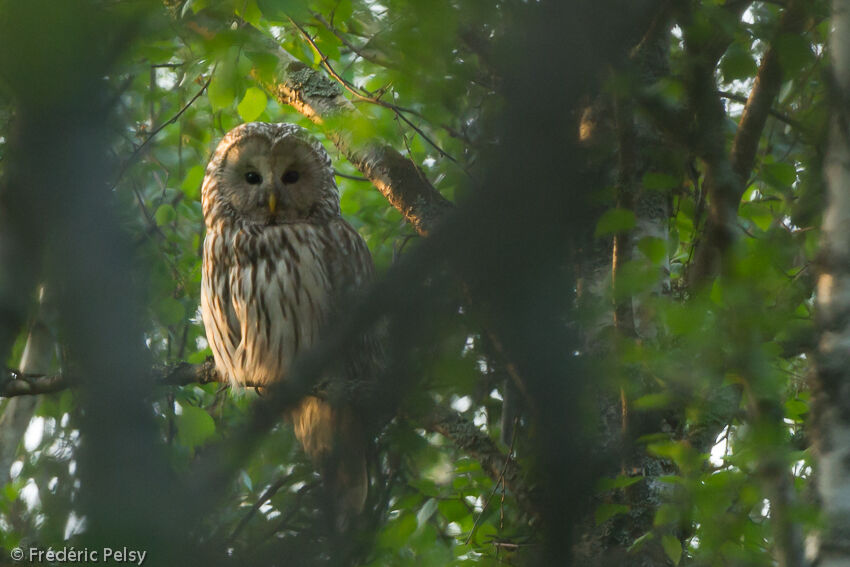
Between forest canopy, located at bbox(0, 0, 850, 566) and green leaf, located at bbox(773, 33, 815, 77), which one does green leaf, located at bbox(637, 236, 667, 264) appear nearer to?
forest canopy, located at bbox(0, 0, 850, 566)

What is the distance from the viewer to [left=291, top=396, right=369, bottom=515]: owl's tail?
3.05 feet

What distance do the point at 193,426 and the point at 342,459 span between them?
9.60 ft

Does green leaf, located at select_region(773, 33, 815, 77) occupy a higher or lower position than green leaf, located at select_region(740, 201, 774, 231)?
lower

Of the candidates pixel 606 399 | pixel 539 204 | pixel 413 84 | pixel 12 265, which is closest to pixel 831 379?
pixel 606 399

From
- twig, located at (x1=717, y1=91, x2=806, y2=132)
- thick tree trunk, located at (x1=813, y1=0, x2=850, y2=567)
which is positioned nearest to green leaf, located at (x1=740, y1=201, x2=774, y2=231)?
twig, located at (x1=717, y1=91, x2=806, y2=132)

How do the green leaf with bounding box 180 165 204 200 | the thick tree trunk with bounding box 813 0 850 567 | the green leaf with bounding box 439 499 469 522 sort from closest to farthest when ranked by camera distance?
the thick tree trunk with bounding box 813 0 850 567, the green leaf with bounding box 439 499 469 522, the green leaf with bounding box 180 165 204 200

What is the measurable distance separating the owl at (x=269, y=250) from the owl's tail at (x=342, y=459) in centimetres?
256

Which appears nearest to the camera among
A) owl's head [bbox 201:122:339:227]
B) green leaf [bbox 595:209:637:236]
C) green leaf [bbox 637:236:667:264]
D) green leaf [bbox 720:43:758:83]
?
green leaf [bbox 595:209:637:236]

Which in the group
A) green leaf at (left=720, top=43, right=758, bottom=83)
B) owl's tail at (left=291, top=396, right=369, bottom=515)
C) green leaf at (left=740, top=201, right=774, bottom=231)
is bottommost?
owl's tail at (left=291, top=396, right=369, bottom=515)

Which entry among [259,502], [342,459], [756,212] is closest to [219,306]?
[756,212]

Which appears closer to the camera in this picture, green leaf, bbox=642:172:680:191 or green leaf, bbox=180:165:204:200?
green leaf, bbox=642:172:680:191

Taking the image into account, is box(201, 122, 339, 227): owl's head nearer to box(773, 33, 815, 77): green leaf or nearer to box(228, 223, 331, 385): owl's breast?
box(228, 223, 331, 385): owl's breast

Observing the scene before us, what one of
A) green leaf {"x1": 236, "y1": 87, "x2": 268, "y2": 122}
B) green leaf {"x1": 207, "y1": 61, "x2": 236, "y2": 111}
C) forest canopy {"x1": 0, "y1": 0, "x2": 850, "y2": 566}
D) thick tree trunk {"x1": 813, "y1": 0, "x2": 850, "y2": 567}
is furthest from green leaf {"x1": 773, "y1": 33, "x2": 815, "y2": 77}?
green leaf {"x1": 236, "y1": 87, "x2": 268, "y2": 122}

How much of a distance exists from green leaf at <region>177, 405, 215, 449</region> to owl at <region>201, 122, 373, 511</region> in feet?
0.74
